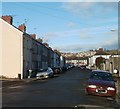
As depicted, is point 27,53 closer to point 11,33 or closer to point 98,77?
point 11,33

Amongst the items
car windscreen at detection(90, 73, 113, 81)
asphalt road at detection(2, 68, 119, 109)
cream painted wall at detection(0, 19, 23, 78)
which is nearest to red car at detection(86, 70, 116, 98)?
asphalt road at detection(2, 68, 119, 109)

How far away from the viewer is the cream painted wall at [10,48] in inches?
2186

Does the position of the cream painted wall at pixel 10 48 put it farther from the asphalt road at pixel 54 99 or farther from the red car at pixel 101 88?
the red car at pixel 101 88

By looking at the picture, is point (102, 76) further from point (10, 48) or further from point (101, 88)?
point (10, 48)

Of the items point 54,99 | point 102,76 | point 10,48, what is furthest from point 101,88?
point 10,48

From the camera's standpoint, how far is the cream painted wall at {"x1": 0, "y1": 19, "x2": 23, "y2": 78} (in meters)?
55.5

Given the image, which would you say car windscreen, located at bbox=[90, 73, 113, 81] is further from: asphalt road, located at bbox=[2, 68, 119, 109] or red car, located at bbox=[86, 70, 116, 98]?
asphalt road, located at bbox=[2, 68, 119, 109]

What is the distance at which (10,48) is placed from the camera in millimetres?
56188

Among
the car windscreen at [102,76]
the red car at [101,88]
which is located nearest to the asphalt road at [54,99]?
the red car at [101,88]

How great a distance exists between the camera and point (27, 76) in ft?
190

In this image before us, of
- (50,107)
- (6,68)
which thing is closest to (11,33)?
(6,68)

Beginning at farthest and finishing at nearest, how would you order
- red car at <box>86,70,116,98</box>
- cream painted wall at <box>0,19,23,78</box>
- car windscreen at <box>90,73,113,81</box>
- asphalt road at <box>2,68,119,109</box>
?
cream painted wall at <box>0,19,23,78</box> < car windscreen at <box>90,73,113,81</box> < red car at <box>86,70,116,98</box> < asphalt road at <box>2,68,119,109</box>

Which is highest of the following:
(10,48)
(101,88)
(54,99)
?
(10,48)

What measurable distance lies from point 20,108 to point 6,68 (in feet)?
135
